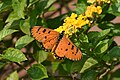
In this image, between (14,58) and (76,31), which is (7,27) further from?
(76,31)

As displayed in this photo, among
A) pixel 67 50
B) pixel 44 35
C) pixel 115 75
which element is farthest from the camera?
pixel 115 75

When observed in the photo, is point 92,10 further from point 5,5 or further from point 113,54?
point 5,5

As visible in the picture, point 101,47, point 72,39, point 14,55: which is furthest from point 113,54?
point 14,55

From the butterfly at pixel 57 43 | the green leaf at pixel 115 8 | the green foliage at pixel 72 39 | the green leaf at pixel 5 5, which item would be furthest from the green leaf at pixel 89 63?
the green leaf at pixel 5 5

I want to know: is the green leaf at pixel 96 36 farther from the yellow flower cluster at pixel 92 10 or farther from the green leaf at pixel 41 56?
the green leaf at pixel 41 56

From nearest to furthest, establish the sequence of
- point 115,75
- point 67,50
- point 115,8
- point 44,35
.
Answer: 1. point 67,50
2. point 44,35
3. point 115,8
4. point 115,75

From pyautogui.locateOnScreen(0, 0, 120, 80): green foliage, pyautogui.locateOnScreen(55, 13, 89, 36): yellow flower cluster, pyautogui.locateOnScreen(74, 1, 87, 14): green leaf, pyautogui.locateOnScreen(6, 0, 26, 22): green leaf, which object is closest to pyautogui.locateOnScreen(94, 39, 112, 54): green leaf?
pyautogui.locateOnScreen(0, 0, 120, 80): green foliage

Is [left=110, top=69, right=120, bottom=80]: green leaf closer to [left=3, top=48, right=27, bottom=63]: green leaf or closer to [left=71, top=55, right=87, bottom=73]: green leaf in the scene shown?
[left=71, top=55, right=87, bottom=73]: green leaf
